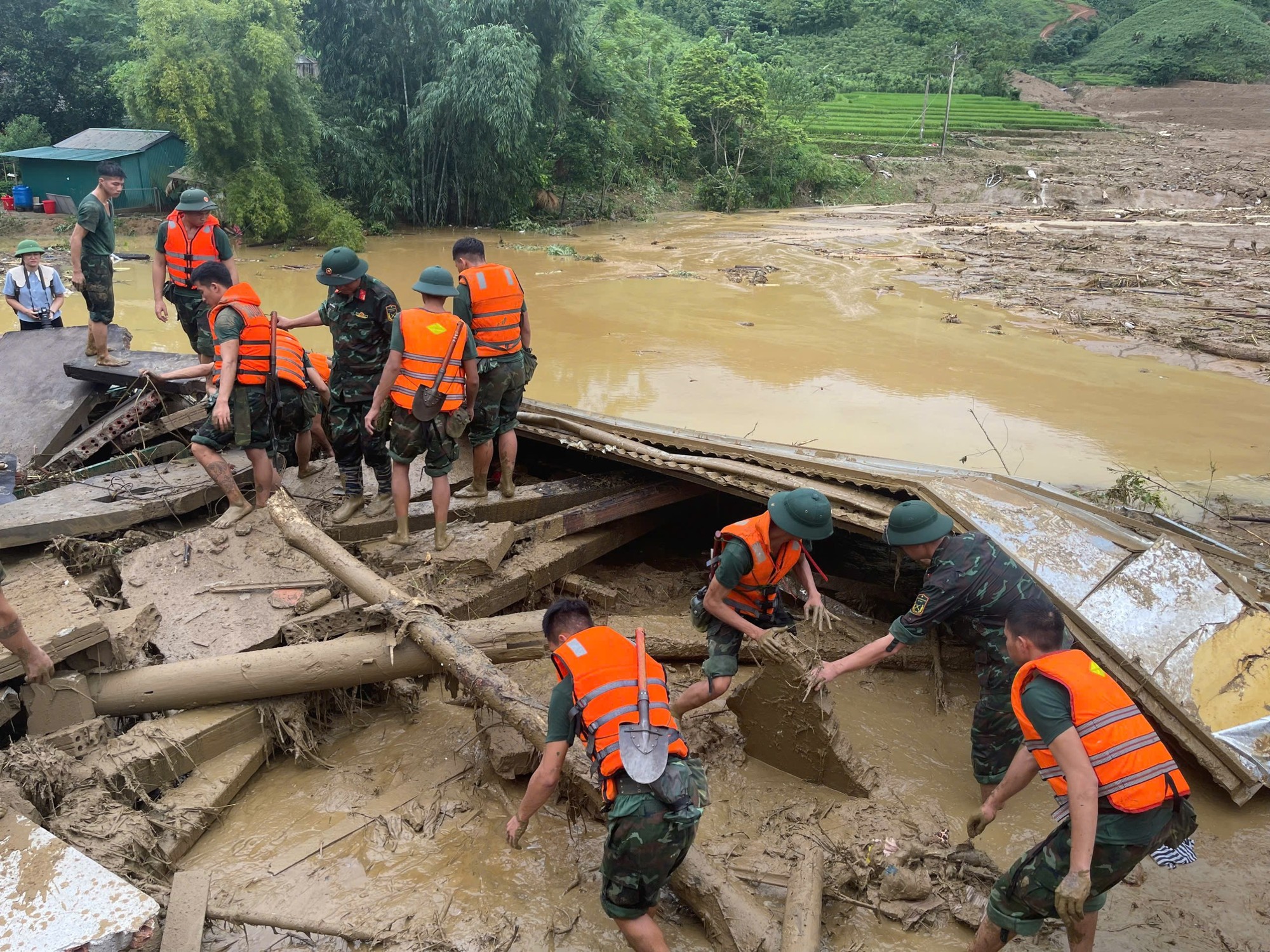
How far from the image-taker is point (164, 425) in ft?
22.0

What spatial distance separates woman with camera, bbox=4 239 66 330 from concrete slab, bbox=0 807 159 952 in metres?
7.06

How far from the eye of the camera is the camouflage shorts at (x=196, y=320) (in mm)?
6578

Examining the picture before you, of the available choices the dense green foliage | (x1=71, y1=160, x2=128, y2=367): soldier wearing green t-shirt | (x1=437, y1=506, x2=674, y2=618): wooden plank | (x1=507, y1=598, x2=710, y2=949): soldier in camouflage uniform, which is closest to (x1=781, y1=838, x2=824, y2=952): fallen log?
(x1=507, y1=598, x2=710, y2=949): soldier in camouflage uniform

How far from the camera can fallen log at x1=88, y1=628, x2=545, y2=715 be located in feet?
13.5

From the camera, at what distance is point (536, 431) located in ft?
21.6

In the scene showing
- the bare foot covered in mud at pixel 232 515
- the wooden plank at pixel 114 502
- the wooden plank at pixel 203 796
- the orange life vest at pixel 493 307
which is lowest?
the wooden plank at pixel 203 796

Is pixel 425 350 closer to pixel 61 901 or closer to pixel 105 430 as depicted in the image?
pixel 61 901

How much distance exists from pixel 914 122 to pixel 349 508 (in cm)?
4512

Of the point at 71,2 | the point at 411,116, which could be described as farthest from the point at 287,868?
the point at 71,2

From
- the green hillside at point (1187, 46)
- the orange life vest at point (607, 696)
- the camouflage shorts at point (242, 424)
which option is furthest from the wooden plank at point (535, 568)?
the green hillside at point (1187, 46)

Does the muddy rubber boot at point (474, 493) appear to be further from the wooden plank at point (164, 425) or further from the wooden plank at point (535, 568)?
the wooden plank at point (164, 425)

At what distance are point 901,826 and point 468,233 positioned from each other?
70.8ft

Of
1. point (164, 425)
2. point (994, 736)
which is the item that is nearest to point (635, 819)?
point (994, 736)

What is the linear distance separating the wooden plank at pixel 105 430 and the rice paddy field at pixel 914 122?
120 ft
